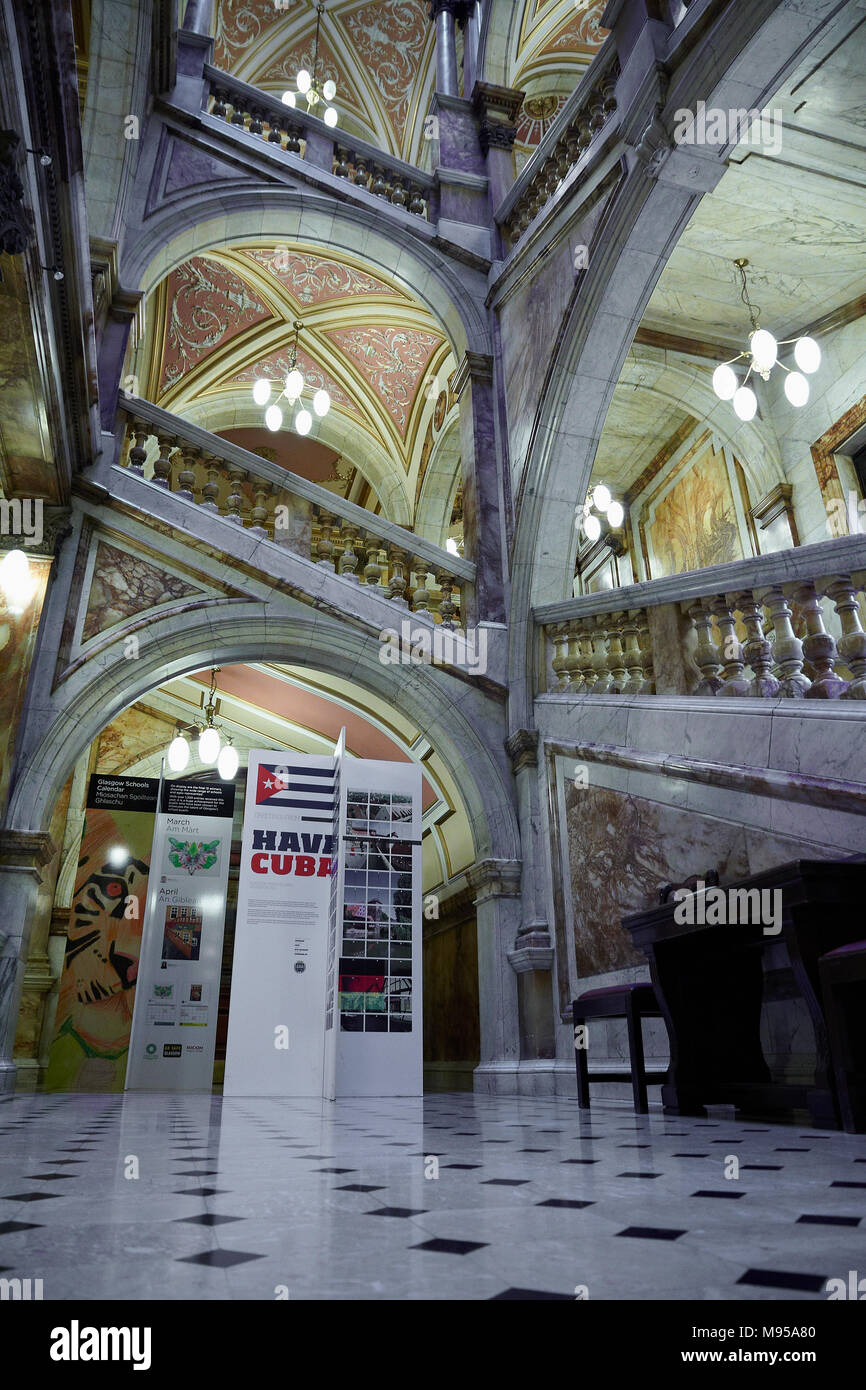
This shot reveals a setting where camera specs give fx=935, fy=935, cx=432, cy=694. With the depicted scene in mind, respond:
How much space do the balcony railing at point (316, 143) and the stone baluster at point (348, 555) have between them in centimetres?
409

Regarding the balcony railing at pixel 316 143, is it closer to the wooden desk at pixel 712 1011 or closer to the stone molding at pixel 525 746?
the stone molding at pixel 525 746

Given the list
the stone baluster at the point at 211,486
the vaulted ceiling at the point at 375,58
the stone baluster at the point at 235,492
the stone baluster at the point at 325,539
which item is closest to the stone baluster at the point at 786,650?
the stone baluster at the point at 325,539

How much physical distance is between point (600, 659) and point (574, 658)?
48 cm

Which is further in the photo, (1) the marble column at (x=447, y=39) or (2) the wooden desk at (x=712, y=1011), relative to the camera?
(1) the marble column at (x=447, y=39)

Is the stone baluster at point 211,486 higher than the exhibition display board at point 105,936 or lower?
higher

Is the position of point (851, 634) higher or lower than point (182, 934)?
higher

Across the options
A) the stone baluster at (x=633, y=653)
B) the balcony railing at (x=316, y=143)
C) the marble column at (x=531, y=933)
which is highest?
the balcony railing at (x=316, y=143)

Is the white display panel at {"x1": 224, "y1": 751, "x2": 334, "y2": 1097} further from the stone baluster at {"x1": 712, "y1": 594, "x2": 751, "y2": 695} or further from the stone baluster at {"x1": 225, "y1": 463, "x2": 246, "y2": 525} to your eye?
the stone baluster at {"x1": 712, "y1": 594, "x2": 751, "y2": 695}

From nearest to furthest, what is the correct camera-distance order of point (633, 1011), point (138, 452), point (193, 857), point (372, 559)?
point (633, 1011) → point (138, 452) → point (372, 559) → point (193, 857)

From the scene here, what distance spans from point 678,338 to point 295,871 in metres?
7.10

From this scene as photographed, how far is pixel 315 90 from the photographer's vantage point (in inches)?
505

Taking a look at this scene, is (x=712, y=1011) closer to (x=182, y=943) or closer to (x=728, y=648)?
(x=728, y=648)

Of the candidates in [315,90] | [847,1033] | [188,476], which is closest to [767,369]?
[188,476]

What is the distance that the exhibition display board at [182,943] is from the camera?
30.3ft
